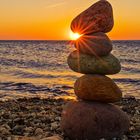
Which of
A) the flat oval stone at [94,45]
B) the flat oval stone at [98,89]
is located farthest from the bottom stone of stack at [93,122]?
the flat oval stone at [94,45]

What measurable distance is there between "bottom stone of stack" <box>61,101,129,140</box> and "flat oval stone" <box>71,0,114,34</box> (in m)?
1.86

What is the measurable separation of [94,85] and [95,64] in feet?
1.68

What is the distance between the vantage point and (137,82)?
89.1 feet

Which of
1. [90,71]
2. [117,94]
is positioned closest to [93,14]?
[90,71]

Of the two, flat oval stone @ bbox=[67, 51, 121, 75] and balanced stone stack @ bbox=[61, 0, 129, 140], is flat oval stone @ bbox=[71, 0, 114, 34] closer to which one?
balanced stone stack @ bbox=[61, 0, 129, 140]

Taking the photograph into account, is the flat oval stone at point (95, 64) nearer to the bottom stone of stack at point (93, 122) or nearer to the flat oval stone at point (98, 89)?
the flat oval stone at point (98, 89)

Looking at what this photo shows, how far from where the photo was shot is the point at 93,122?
10.2 meters

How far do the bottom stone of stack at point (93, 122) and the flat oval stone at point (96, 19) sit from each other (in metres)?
1.86

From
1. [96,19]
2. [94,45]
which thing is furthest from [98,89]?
[96,19]

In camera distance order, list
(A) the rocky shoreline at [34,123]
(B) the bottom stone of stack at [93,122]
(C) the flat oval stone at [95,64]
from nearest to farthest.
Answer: (B) the bottom stone of stack at [93,122] < (C) the flat oval stone at [95,64] < (A) the rocky shoreline at [34,123]

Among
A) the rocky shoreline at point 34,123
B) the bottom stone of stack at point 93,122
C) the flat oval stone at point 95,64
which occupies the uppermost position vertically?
the flat oval stone at point 95,64

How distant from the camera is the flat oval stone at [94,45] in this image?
1049 cm

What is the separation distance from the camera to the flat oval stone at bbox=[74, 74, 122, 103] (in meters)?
10.5

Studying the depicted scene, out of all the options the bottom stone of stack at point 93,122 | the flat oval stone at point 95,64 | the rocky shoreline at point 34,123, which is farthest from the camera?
the rocky shoreline at point 34,123
